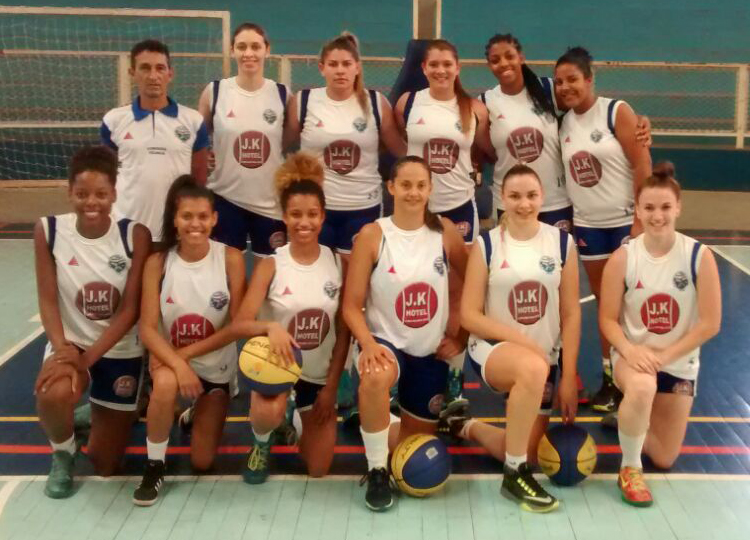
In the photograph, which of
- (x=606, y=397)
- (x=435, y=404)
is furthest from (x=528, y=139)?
(x=435, y=404)

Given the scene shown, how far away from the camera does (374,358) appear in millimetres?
3115

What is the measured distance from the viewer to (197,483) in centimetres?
325

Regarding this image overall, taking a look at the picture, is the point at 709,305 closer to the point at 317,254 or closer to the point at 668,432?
the point at 668,432

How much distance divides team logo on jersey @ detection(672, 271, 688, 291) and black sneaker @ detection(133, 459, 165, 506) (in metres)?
2.25

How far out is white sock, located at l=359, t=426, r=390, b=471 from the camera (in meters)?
3.12

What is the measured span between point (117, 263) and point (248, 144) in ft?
3.36

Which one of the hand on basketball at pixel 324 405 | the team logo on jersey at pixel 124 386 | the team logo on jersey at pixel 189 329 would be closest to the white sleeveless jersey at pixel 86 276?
the team logo on jersey at pixel 124 386

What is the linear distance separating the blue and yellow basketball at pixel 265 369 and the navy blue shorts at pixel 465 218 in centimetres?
137

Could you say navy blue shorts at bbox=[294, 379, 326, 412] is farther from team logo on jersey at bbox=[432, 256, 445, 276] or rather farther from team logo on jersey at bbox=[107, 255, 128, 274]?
team logo on jersey at bbox=[107, 255, 128, 274]

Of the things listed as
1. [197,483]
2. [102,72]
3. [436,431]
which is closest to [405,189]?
[436,431]

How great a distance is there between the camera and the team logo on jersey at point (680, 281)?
A: 3.32 metres

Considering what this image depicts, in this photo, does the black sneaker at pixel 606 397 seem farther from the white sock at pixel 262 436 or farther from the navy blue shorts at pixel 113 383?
the navy blue shorts at pixel 113 383

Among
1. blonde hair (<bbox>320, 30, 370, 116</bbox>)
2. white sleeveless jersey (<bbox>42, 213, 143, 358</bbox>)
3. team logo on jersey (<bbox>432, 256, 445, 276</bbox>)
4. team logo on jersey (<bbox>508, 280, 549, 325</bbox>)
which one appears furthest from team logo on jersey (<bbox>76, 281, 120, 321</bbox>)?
team logo on jersey (<bbox>508, 280, 549, 325</bbox>)

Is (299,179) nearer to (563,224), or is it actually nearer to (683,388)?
(563,224)
